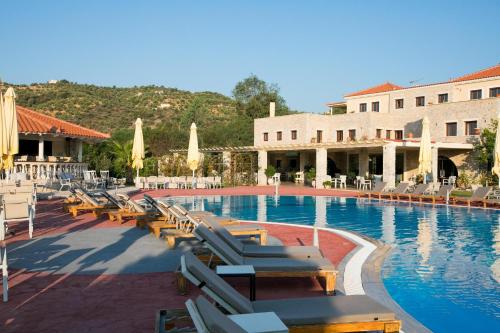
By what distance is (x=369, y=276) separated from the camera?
701 centimetres

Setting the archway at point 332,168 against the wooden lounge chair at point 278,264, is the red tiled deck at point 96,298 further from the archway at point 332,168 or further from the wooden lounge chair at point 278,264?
the archway at point 332,168

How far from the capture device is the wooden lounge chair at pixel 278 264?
5914 millimetres

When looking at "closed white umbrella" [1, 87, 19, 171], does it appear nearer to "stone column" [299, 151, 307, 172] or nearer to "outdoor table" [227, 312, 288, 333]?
"outdoor table" [227, 312, 288, 333]

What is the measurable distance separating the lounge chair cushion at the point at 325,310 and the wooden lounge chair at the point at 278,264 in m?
1.26

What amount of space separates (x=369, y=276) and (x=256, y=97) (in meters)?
55.4

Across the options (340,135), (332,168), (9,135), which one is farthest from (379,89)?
(9,135)

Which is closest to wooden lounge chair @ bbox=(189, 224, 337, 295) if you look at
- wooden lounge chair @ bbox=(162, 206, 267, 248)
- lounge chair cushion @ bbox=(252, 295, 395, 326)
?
lounge chair cushion @ bbox=(252, 295, 395, 326)

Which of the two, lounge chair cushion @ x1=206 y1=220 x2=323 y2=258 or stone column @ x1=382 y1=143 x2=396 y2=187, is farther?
stone column @ x1=382 y1=143 x2=396 y2=187

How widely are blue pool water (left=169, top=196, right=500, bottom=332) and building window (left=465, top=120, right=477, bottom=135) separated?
459 inches

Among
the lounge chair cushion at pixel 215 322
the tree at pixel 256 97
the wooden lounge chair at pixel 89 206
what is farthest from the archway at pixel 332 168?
the lounge chair cushion at pixel 215 322

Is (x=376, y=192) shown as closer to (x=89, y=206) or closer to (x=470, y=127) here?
(x=470, y=127)

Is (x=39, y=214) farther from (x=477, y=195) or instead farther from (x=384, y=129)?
(x=384, y=129)

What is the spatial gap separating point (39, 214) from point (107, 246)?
6067mm

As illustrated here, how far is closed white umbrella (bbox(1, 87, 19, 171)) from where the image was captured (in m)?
10.7
